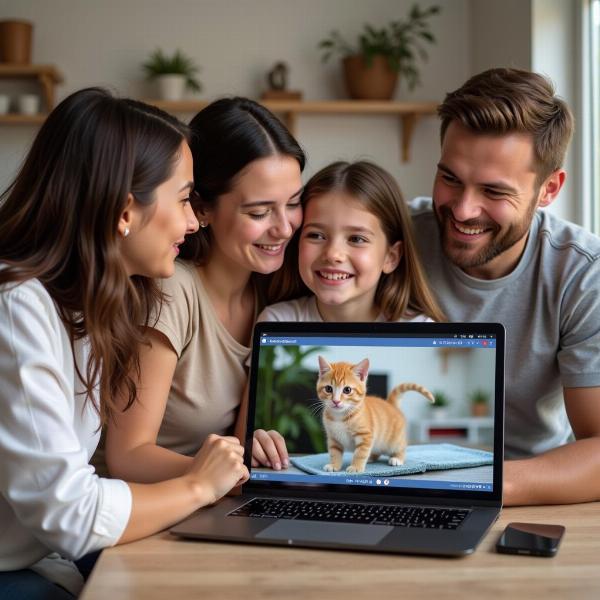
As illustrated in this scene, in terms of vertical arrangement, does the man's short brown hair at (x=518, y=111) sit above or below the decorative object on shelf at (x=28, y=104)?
below

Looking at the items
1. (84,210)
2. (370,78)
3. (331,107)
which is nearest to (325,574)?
(84,210)

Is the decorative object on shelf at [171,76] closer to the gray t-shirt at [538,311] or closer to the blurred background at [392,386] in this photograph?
the gray t-shirt at [538,311]

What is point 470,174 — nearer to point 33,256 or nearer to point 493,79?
point 493,79

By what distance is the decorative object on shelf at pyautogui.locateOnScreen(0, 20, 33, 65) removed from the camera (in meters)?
3.93

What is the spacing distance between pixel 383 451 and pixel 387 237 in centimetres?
54

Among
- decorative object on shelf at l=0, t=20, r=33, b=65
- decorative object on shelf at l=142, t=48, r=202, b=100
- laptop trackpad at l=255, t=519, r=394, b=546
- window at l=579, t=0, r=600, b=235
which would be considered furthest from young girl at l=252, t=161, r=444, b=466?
decorative object on shelf at l=0, t=20, r=33, b=65

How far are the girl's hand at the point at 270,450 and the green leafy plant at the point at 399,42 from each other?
9.68ft

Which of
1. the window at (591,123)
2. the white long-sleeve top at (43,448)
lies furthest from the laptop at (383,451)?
the window at (591,123)

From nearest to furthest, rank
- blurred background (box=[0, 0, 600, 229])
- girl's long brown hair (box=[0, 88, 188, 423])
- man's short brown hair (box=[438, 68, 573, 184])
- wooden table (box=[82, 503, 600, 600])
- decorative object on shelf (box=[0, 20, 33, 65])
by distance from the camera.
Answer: wooden table (box=[82, 503, 600, 600]) → girl's long brown hair (box=[0, 88, 188, 423]) → man's short brown hair (box=[438, 68, 573, 184]) → decorative object on shelf (box=[0, 20, 33, 65]) → blurred background (box=[0, 0, 600, 229])

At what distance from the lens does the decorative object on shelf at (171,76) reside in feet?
13.1

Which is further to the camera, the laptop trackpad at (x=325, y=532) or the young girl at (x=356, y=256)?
the young girl at (x=356, y=256)

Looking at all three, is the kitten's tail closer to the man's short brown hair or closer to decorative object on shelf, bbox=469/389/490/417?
decorative object on shelf, bbox=469/389/490/417

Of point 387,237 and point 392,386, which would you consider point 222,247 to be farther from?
point 392,386

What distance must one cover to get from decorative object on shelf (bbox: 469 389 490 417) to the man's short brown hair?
1.92 ft
